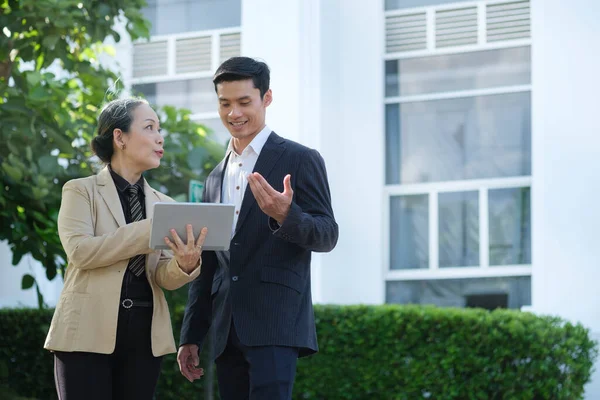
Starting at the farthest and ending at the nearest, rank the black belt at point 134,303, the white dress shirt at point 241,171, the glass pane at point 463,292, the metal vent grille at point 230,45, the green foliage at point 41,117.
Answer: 1. the metal vent grille at point 230,45
2. the glass pane at point 463,292
3. the green foliage at point 41,117
4. the white dress shirt at point 241,171
5. the black belt at point 134,303

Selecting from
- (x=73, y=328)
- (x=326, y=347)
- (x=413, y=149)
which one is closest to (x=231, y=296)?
(x=73, y=328)

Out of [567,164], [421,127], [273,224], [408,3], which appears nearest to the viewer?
[273,224]

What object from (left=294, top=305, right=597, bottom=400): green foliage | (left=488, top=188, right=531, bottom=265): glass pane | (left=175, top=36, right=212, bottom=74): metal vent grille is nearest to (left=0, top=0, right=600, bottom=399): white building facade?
(left=488, top=188, right=531, bottom=265): glass pane

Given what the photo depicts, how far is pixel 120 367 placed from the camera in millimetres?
4016

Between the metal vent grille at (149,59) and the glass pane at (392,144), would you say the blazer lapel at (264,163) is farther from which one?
the metal vent grille at (149,59)

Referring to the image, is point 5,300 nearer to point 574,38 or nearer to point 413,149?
point 413,149

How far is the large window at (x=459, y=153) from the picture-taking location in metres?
8.84

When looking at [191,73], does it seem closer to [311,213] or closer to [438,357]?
[438,357]

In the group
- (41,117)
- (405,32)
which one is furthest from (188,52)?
(41,117)

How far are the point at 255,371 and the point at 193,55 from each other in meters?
6.78

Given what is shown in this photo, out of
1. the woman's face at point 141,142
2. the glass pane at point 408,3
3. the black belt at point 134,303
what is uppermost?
the glass pane at point 408,3

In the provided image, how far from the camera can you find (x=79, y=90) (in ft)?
25.7

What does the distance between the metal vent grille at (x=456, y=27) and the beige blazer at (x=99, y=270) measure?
559 centimetres

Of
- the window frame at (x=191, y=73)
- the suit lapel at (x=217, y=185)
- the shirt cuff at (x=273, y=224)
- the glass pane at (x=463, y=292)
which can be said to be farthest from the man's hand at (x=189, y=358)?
the window frame at (x=191, y=73)
